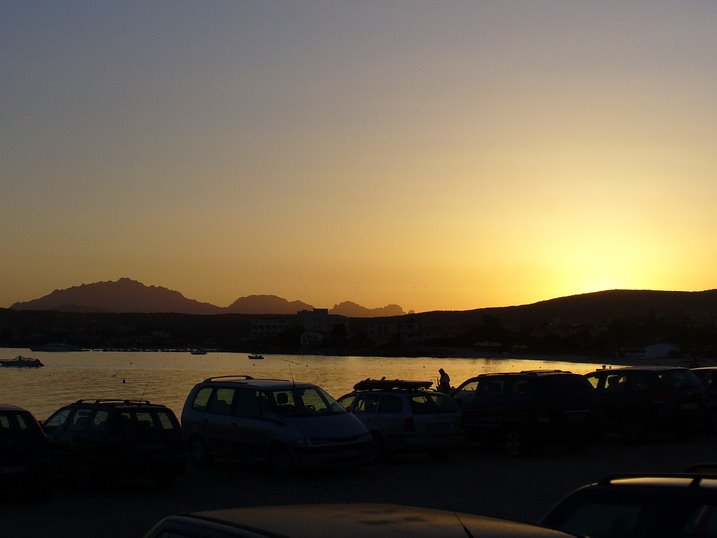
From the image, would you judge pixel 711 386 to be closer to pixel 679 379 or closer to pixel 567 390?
pixel 679 379

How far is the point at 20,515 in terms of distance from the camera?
1373 cm

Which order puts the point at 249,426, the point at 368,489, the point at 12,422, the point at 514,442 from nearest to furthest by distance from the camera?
1. the point at 12,422
2. the point at 368,489
3. the point at 249,426
4. the point at 514,442

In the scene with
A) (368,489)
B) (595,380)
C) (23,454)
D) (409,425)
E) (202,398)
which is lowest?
(368,489)

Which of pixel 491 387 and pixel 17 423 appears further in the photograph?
pixel 491 387

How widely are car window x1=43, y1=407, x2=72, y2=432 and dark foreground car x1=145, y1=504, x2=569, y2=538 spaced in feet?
46.7

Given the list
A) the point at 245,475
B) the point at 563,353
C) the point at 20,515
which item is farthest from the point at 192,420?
the point at 563,353

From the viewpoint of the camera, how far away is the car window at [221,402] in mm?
19156

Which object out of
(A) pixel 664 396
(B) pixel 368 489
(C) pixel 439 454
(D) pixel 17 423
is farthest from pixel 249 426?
(A) pixel 664 396

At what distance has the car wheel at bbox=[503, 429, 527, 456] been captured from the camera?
20.4 metres

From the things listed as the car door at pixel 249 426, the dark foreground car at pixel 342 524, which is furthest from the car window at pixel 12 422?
the dark foreground car at pixel 342 524

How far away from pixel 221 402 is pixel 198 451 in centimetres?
118

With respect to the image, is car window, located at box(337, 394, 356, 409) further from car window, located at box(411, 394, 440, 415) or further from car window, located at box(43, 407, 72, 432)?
car window, located at box(43, 407, 72, 432)

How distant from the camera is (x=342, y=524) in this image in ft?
11.8

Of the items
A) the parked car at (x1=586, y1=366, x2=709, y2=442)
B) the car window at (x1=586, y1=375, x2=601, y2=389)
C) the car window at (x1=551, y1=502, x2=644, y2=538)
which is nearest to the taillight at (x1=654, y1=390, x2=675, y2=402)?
the parked car at (x1=586, y1=366, x2=709, y2=442)
